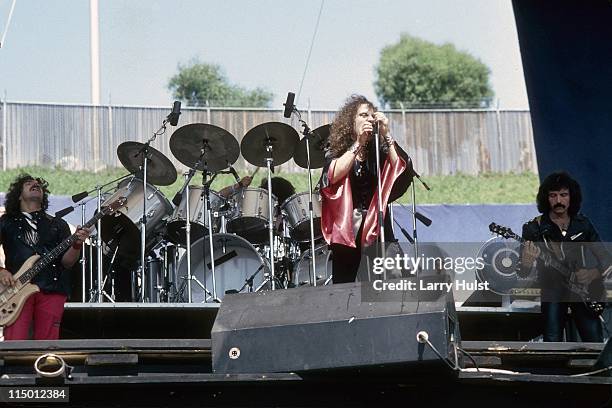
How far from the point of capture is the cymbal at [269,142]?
1057 centimetres

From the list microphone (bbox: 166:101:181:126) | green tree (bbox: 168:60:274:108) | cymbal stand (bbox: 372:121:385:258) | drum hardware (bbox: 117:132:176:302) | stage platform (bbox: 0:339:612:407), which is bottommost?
stage platform (bbox: 0:339:612:407)

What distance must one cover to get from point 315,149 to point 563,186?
3.03 metres

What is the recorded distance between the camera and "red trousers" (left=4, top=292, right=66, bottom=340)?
28.2 feet

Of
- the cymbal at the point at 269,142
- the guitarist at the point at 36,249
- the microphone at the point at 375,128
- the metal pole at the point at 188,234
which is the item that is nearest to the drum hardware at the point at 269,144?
the cymbal at the point at 269,142

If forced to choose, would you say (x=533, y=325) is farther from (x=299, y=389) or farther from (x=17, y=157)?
(x=17, y=157)

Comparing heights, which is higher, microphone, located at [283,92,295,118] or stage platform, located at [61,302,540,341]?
microphone, located at [283,92,295,118]

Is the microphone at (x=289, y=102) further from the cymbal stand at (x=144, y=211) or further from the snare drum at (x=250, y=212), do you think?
the snare drum at (x=250, y=212)

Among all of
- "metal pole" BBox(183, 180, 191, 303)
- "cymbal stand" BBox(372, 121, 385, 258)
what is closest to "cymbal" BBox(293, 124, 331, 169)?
"metal pole" BBox(183, 180, 191, 303)

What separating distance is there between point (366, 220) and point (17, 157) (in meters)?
20.0

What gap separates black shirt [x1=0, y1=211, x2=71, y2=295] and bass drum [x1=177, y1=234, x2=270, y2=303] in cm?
151

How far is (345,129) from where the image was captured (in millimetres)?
6973

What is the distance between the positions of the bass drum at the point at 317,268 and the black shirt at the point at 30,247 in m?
2.22

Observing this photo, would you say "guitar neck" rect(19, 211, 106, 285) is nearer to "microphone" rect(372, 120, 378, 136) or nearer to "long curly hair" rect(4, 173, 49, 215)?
"long curly hair" rect(4, 173, 49, 215)

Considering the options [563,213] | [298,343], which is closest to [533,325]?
[563,213]
